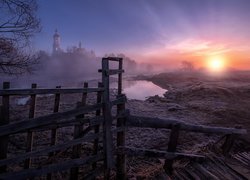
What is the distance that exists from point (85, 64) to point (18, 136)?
163m

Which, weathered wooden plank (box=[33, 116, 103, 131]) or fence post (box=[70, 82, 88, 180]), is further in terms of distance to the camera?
fence post (box=[70, 82, 88, 180])

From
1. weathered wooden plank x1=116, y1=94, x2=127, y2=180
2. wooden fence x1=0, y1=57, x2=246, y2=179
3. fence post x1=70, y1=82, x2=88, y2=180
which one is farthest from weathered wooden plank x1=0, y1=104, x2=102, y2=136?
weathered wooden plank x1=116, y1=94, x2=127, y2=180

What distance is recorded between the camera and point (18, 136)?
1293 cm

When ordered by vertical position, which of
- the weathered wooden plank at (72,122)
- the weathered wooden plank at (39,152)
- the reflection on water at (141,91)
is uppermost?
the weathered wooden plank at (72,122)

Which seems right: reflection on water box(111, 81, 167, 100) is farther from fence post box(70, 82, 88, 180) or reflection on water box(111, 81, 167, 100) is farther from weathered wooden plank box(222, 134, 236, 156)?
fence post box(70, 82, 88, 180)

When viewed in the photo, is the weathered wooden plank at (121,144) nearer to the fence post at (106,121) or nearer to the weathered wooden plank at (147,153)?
the weathered wooden plank at (147,153)

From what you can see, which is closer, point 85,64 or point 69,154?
point 69,154

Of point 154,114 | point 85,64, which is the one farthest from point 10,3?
point 85,64

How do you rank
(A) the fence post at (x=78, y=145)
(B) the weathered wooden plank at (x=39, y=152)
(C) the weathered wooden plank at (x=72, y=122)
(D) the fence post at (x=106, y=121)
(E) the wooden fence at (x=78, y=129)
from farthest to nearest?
(A) the fence post at (x=78, y=145) < (D) the fence post at (x=106, y=121) < (C) the weathered wooden plank at (x=72, y=122) < (E) the wooden fence at (x=78, y=129) < (B) the weathered wooden plank at (x=39, y=152)

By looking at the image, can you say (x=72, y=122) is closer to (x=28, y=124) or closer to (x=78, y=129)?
(x=78, y=129)

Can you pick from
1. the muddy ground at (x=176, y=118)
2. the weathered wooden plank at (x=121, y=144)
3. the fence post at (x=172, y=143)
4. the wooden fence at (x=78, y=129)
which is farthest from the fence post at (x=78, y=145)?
the fence post at (x=172, y=143)

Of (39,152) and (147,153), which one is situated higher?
(39,152)

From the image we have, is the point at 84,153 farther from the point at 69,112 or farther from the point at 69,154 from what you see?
the point at 69,112

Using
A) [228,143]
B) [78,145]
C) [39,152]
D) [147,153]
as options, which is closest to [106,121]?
[78,145]
